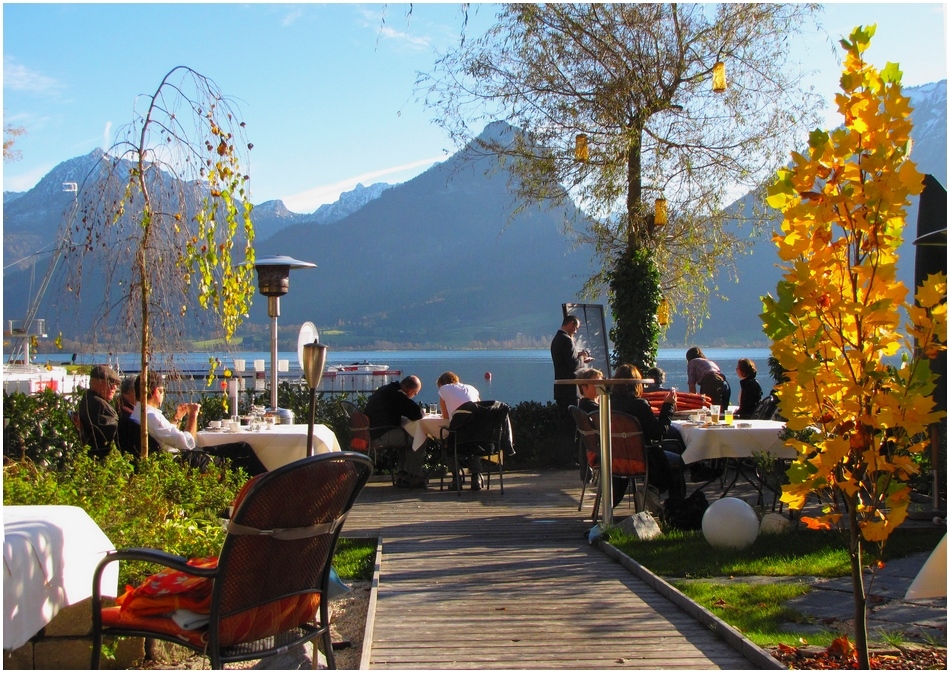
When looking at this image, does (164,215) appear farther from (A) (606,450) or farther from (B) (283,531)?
(A) (606,450)

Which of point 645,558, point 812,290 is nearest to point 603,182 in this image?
point 645,558

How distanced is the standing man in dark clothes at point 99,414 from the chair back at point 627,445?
343 centimetres

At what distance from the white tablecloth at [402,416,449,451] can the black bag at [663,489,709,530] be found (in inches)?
112

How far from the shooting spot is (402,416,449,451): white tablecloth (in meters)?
9.01

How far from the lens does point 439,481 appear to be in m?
9.86

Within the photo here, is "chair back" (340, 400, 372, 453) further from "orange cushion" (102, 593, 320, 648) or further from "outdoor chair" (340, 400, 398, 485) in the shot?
Answer: "orange cushion" (102, 593, 320, 648)

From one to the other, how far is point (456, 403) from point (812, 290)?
20.0 feet

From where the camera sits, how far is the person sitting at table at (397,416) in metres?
9.12

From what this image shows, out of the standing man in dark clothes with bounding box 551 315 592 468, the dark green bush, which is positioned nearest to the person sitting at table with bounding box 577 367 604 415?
the standing man in dark clothes with bounding box 551 315 592 468

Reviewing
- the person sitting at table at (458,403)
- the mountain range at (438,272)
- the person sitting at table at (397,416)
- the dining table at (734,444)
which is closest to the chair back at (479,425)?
the person sitting at table at (458,403)

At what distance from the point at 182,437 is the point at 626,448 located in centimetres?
317

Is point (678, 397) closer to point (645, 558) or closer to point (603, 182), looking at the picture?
point (603, 182)

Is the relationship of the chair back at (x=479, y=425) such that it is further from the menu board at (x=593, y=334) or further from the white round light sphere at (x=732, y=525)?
the menu board at (x=593, y=334)

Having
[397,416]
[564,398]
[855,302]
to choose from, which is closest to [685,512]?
[397,416]
